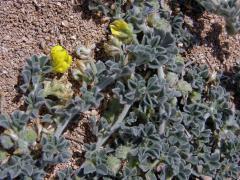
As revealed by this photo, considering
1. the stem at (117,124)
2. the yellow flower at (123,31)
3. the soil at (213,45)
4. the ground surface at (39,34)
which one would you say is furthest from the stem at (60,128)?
the soil at (213,45)

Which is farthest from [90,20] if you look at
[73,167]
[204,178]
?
[204,178]

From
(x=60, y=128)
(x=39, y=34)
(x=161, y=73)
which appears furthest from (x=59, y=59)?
(x=161, y=73)

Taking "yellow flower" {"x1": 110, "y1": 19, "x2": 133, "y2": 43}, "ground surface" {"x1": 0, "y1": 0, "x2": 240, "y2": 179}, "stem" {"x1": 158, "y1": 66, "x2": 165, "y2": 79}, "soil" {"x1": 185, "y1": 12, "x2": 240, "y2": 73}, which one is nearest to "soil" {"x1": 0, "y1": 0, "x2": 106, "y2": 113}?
"ground surface" {"x1": 0, "y1": 0, "x2": 240, "y2": 179}

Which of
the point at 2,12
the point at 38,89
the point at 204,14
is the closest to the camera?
the point at 38,89

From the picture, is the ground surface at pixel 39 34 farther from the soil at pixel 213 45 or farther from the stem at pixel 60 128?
the soil at pixel 213 45

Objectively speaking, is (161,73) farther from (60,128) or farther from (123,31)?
→ (60,128)

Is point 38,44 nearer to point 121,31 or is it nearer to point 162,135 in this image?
point 121,31
